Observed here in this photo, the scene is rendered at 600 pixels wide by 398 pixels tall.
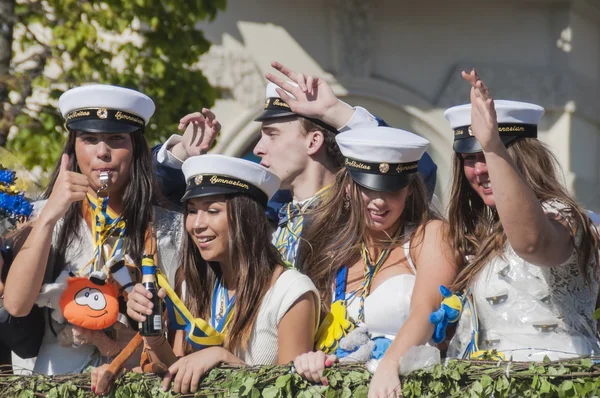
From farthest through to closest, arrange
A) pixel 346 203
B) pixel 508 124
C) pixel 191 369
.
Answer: pixel 346 203
pixel 508 124
pixel 191 369

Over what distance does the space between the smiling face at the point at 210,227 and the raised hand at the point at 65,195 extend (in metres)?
0.41

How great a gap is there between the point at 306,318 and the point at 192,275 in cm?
53

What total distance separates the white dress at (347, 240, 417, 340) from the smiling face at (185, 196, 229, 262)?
532 millimetres

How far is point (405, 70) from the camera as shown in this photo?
11.0 m

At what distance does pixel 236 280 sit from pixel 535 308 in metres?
1.09

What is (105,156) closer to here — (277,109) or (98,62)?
(277,109)

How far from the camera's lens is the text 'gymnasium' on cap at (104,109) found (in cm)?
465

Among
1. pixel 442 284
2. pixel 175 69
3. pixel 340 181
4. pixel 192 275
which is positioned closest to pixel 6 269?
pixel 192 275

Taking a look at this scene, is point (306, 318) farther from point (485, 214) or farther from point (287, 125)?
point (287, 125)

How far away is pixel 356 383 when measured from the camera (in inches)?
145

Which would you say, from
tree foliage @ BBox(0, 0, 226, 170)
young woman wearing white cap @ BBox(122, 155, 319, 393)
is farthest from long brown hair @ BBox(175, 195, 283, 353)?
tree foliage @ BBox(0, 0, 226, 170)

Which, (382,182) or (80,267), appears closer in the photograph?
(382,182)

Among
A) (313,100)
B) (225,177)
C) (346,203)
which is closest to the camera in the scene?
(225,177)

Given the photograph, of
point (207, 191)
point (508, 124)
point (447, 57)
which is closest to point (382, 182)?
point (508, 124)
